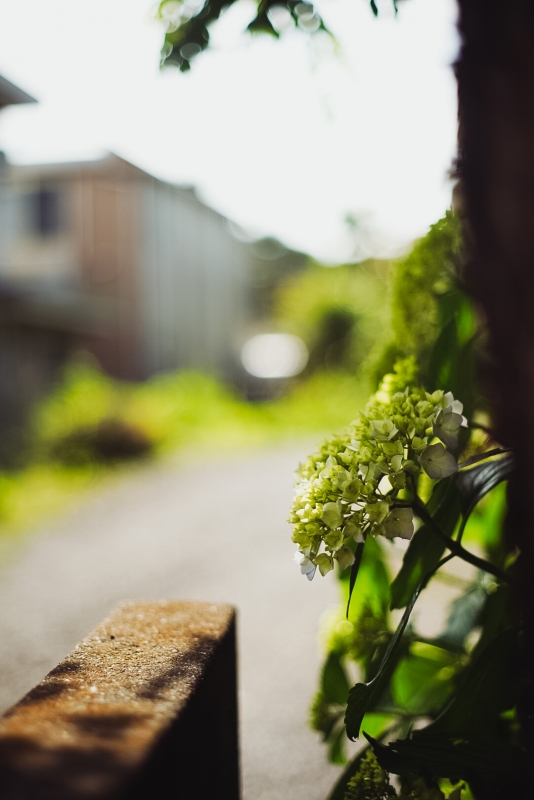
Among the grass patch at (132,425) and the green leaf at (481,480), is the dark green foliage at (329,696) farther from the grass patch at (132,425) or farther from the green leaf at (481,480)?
the grass patch at (132,425)

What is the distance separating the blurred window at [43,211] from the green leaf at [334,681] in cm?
1810

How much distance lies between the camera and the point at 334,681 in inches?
65.0

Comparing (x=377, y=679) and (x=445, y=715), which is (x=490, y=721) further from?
(x=377, y=679)

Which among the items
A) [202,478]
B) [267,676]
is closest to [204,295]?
[202,478]

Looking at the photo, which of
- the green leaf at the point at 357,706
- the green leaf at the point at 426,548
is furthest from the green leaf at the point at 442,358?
the green leaf at the point at 357,706

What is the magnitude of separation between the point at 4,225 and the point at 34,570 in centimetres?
1375

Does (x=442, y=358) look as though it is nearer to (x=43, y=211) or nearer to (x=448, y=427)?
(x=448, y=427)

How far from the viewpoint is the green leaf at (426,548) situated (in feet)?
4.08

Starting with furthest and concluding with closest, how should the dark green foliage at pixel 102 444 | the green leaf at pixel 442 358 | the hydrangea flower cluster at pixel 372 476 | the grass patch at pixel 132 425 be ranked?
1. the dark green foliage at pixel 102 444
2. the grass patch at pixel 132 425
3. the green leaf at pixel 442 358
4. the hydrangea flower cluster at pixel 372 476

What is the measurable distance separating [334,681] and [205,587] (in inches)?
138

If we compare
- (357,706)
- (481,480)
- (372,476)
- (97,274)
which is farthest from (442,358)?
(97,274)

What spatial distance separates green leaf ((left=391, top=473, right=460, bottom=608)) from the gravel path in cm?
130

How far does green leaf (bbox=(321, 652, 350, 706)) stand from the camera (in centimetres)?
163

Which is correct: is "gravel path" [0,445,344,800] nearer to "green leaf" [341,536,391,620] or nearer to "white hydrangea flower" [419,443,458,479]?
"green leaf" [341,536,391,620]
